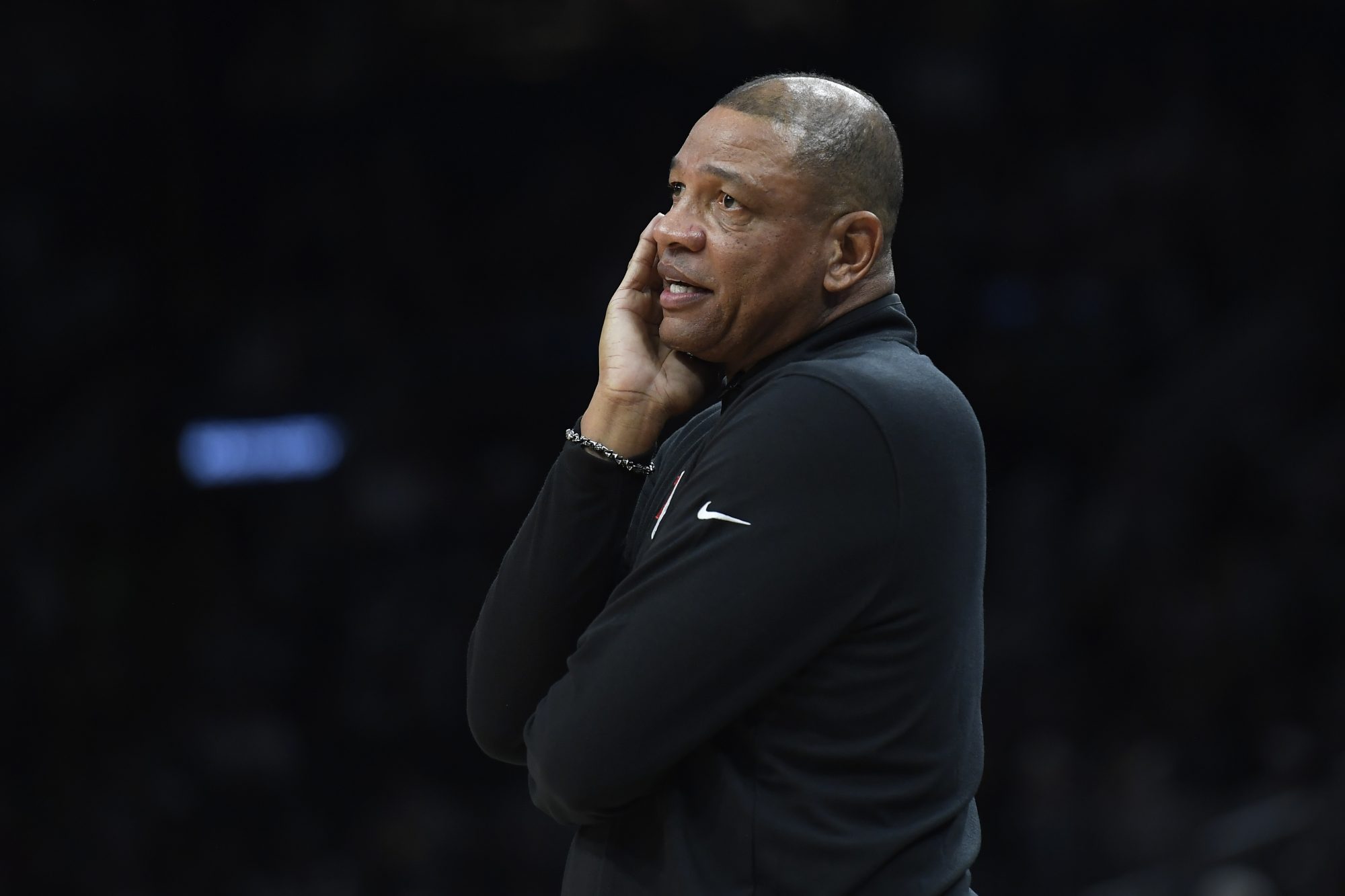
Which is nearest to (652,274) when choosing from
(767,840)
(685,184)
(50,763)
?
(685,184)

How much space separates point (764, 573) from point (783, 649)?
0.26 feet

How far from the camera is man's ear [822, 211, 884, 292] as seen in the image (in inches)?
69.7

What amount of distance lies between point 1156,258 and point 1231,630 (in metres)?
1.75

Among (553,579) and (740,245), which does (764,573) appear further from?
(740,245)

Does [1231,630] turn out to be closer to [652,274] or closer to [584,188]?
[584,188]

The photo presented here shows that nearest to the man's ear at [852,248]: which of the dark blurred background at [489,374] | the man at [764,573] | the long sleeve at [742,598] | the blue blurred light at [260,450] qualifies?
the man at [764,573]

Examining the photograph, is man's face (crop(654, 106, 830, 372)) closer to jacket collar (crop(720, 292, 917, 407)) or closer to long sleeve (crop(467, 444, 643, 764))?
jacket collar (crop(720, 292, 917, 407))

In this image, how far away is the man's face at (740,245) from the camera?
1751mm

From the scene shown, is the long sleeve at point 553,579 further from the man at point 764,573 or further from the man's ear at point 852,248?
the man's ear at point 852,248

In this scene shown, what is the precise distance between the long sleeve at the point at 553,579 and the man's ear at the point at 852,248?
0.33m

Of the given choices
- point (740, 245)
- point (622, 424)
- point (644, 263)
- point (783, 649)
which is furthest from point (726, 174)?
point (783, 649)

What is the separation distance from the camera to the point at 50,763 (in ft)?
21.5

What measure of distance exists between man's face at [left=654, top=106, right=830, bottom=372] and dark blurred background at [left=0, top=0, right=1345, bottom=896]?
4.61 meters

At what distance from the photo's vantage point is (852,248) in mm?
1784
